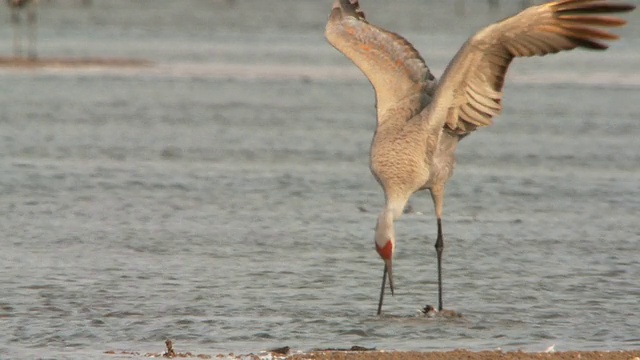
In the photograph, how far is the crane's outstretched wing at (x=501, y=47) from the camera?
8977 millimetres

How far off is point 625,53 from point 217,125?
673 inches

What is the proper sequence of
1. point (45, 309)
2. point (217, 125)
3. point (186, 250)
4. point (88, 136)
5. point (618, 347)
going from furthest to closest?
point (217, 125) → point (88, 136) → point (186, 250) → point (45, 309) → point (618, 347)

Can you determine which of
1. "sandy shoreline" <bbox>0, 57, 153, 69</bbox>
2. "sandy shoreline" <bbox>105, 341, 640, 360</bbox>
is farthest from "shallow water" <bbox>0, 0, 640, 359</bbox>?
"sandy shoreline" <bbox>0, 57, 153, 69</bbox>

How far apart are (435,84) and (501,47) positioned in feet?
2.64

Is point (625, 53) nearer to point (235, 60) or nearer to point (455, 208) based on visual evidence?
point (235, 60)

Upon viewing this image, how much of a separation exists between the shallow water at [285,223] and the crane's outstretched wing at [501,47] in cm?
→ 114

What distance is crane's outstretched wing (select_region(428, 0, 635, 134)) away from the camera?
8977 millimetres

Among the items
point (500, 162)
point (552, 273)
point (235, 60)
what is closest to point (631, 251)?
point (552, 273)

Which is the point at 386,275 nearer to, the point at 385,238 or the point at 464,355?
the point at 385,238

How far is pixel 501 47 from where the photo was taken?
936cm

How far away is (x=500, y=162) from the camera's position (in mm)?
16578

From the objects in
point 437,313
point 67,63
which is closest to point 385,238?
point 437,313

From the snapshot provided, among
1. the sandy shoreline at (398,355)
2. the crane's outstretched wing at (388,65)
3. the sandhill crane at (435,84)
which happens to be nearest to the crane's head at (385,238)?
the sandhill crane at (435,84)

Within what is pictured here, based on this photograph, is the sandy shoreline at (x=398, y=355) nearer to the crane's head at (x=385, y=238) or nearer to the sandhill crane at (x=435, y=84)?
the crane's head at (x=385, y=238)
